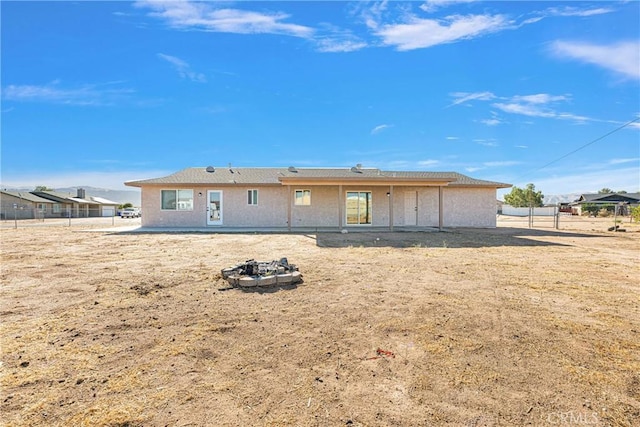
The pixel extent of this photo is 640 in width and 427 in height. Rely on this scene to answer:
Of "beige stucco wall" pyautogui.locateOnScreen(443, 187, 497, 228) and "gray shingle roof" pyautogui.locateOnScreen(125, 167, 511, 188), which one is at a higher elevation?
"gray shingle roof" pyautogui.locateOnScreen(125, 167, 511, 188)

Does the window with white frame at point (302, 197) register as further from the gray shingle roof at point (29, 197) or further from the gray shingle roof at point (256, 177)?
the gray shingle roof at point (29, 197)

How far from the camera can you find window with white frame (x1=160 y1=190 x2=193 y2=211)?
16.8 metres

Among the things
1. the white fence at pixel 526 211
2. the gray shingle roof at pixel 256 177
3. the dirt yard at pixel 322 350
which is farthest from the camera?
the white fence at pixel 526 211

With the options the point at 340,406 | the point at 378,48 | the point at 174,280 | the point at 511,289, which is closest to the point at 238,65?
the point at 378,48

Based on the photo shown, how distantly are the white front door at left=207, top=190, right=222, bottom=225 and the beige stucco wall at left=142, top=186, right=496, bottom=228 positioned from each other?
21 centimetres

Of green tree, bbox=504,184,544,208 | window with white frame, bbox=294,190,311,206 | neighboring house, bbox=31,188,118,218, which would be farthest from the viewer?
green tree, bbox=504,184,544,208

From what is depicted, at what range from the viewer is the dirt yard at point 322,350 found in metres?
2.00

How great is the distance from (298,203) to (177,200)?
6.90 metres

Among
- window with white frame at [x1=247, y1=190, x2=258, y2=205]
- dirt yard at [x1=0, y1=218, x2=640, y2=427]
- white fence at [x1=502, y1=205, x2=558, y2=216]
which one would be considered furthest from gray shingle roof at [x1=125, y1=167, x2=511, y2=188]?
white fence at [x1=502, y1=205, x2=558, y2=216]

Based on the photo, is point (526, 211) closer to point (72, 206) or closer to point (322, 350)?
point (322, 350)

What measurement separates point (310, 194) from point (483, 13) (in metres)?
11.1

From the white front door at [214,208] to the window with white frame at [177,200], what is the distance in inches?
Result: 42.5

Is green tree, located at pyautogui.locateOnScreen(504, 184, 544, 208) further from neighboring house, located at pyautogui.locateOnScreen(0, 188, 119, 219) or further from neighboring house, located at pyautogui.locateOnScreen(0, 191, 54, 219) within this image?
neighboring house, located at pyautogui.locateOnScreen(0, 191, 54, 219)

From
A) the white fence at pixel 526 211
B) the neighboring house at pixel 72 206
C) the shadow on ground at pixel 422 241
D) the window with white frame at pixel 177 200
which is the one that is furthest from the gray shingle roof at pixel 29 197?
the white fence at pixel 526 211
